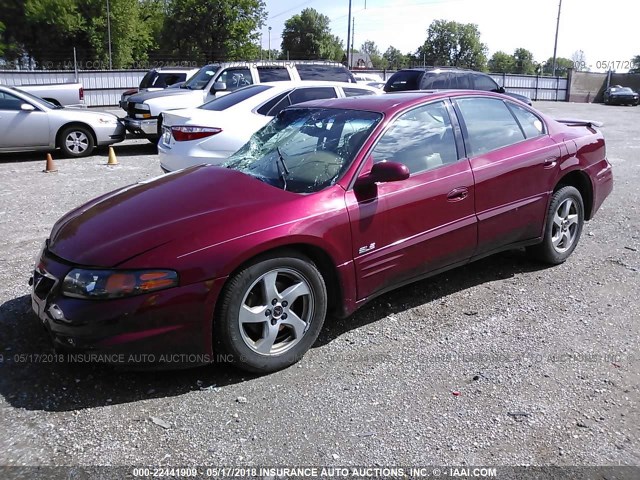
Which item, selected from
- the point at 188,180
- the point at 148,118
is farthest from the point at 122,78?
the point at 188,180

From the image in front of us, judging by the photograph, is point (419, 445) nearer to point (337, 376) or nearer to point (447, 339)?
point (337, 376)

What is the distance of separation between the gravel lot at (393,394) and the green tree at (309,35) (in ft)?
280

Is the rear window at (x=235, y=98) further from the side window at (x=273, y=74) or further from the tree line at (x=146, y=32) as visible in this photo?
the tree line at (x=146, y=32)

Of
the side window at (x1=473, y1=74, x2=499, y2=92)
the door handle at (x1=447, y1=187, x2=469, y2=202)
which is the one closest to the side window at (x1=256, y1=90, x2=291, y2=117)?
the door handle at (x1=447, y1=187, x2=469, y2=202)

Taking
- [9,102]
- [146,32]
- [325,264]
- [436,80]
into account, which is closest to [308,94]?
[325,264]

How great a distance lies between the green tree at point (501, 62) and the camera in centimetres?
11433

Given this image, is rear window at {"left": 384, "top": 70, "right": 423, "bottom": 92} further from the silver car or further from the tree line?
the tree line

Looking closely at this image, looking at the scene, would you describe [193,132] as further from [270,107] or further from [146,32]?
[146,32]

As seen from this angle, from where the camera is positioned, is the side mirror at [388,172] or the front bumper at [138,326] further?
the side mirror at [388,172]

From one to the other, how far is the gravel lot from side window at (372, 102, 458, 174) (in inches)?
43.5

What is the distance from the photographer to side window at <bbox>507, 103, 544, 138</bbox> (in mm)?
4898

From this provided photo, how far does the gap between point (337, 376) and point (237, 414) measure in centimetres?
67

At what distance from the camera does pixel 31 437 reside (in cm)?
275

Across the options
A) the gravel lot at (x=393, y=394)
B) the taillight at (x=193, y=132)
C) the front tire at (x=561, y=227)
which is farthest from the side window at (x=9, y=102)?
the front tire at (x=561, y=227)
